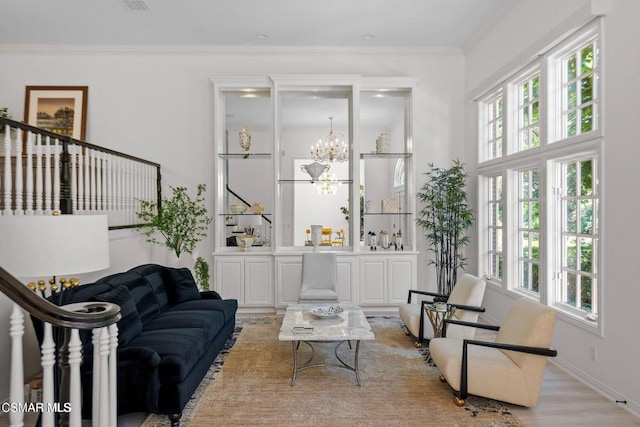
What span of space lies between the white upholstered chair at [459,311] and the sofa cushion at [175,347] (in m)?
2.11

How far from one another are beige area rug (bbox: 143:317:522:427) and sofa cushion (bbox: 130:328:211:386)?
0.35 m

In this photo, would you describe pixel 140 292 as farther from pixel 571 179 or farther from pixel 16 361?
pixel 571 179

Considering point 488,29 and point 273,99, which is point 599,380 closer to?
point 488,29

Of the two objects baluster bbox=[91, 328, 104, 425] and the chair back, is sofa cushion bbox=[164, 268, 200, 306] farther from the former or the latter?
the chair back

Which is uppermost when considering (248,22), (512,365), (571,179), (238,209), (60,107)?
(248,22)

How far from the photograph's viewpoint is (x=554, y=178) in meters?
A: 3.78

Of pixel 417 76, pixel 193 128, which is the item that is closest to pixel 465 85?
pixel 417 76

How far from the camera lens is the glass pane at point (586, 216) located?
3355 mm

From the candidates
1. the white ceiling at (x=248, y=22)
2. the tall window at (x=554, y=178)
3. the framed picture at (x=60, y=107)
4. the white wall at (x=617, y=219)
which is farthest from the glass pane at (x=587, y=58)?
the framed picture at (x=60, y=107)

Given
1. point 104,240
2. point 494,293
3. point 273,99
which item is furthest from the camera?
point 273,99

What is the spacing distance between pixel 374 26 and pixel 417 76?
112 cm

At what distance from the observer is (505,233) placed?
4605 millimetres

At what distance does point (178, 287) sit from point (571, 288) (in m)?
3.96

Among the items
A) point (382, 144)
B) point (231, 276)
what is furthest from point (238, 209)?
point (382, 144)
